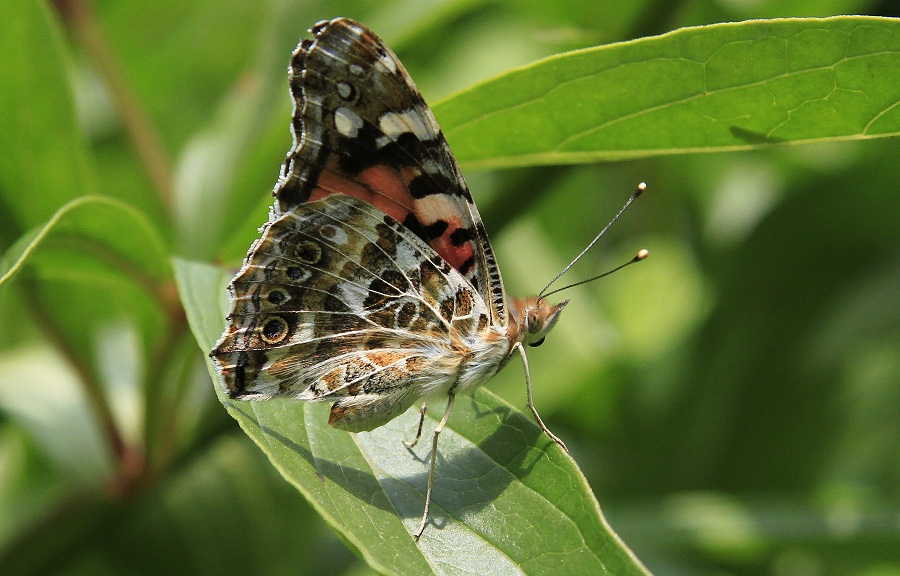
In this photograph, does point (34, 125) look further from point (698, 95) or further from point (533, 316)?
point (698, 95)

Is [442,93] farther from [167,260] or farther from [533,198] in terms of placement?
[167,260]

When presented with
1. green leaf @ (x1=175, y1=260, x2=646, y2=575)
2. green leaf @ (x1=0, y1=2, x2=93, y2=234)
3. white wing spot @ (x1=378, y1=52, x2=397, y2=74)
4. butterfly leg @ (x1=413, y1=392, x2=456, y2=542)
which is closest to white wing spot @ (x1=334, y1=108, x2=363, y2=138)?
white wing spot @ (x1=378, y1=52, x2=397, y2=74)

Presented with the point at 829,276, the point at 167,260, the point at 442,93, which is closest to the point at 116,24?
the point at 442,93

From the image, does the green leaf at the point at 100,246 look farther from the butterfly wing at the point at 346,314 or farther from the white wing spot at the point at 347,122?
the white wing spot at the point at 347,122

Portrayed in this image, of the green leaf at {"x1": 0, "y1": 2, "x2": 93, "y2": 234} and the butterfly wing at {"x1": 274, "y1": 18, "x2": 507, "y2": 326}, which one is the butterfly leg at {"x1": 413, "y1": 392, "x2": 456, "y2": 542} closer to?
the butterfly wing at {"x1": 274, "y1": 18, "x2": 507, "y2": 326}

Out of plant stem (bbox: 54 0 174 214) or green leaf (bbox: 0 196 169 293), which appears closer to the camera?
green leaf (bbox: 0 196 169 293)

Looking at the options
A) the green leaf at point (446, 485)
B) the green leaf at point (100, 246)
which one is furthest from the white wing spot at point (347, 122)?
the green leaf at point (100, 246)
